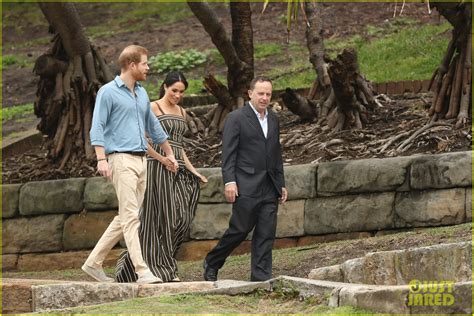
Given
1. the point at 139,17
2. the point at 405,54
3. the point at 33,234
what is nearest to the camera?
the point at 33,234

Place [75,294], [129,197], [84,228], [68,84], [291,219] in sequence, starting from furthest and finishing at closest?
[68,84] → [84,228] → [291,219] → [129,197] → [75,294]

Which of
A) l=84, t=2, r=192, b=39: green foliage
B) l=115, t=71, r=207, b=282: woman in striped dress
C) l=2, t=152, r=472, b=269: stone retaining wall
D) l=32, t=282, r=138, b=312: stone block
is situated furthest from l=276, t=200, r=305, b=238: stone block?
l=84, t=2, r=192, b=39: green foliage

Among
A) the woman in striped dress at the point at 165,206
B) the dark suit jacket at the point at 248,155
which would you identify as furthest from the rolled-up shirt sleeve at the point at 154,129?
the dark suit jacket at the point at 248,155

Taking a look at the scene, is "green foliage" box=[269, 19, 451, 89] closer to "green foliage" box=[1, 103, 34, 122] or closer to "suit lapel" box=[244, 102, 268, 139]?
"green foliage" box=[1, 103, 34, 122]

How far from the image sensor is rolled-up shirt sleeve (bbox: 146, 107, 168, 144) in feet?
31.2

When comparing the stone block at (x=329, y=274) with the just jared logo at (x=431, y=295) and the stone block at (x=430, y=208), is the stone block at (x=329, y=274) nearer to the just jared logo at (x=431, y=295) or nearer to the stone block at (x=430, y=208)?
the just jared logo at (x=431, y=295)

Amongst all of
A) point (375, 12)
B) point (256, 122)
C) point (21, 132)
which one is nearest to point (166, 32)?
point (375, 12)

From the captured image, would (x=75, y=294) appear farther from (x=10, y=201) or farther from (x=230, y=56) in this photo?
(x=230, y=56)

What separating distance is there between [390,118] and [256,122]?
4207 mm

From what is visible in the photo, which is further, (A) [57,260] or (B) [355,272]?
(A) [57,260]

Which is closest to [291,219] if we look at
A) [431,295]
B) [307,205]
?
[307,205]

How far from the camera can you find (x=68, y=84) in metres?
14.5

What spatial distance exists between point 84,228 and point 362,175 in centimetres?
324

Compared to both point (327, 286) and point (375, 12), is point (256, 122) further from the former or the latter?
point (375, 12)
